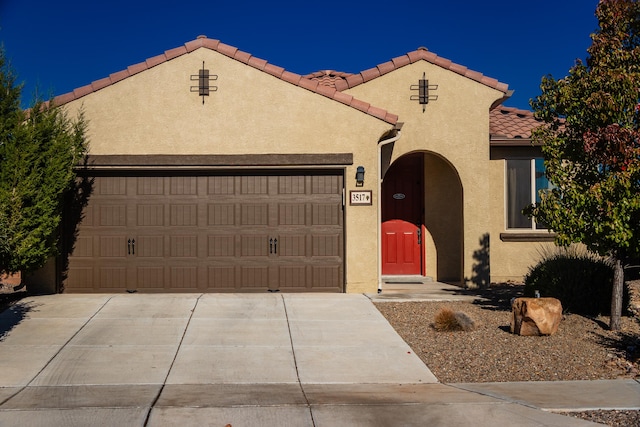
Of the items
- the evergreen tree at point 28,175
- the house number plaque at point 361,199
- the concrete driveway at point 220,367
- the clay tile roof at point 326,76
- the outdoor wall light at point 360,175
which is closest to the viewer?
the concrete driveway at point 220,367

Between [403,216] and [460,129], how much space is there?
2.34 meters

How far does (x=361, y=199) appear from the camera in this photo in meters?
12.1

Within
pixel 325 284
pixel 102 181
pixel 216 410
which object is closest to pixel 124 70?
pixel 102 181

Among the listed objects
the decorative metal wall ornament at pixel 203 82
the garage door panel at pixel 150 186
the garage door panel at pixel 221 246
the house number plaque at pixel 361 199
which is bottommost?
the garage door panel at pixel 221 246

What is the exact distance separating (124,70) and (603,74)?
8.04 m

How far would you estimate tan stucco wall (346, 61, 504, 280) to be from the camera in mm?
13781

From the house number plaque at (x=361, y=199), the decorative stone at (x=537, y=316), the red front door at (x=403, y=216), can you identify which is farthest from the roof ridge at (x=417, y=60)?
the decorative stone at (x=537, y=316)

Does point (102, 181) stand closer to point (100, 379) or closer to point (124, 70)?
point (124, 70)

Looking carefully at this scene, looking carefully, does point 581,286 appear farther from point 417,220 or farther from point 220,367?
point 220,367

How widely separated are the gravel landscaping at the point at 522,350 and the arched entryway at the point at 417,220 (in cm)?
385

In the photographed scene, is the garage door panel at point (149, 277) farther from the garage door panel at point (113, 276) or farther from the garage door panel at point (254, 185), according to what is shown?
the garage door panel at point (254, 185)

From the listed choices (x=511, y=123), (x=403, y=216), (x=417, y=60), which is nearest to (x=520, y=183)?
(x=511, y=123)

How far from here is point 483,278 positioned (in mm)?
13727

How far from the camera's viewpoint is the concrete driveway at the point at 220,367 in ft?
20.1
